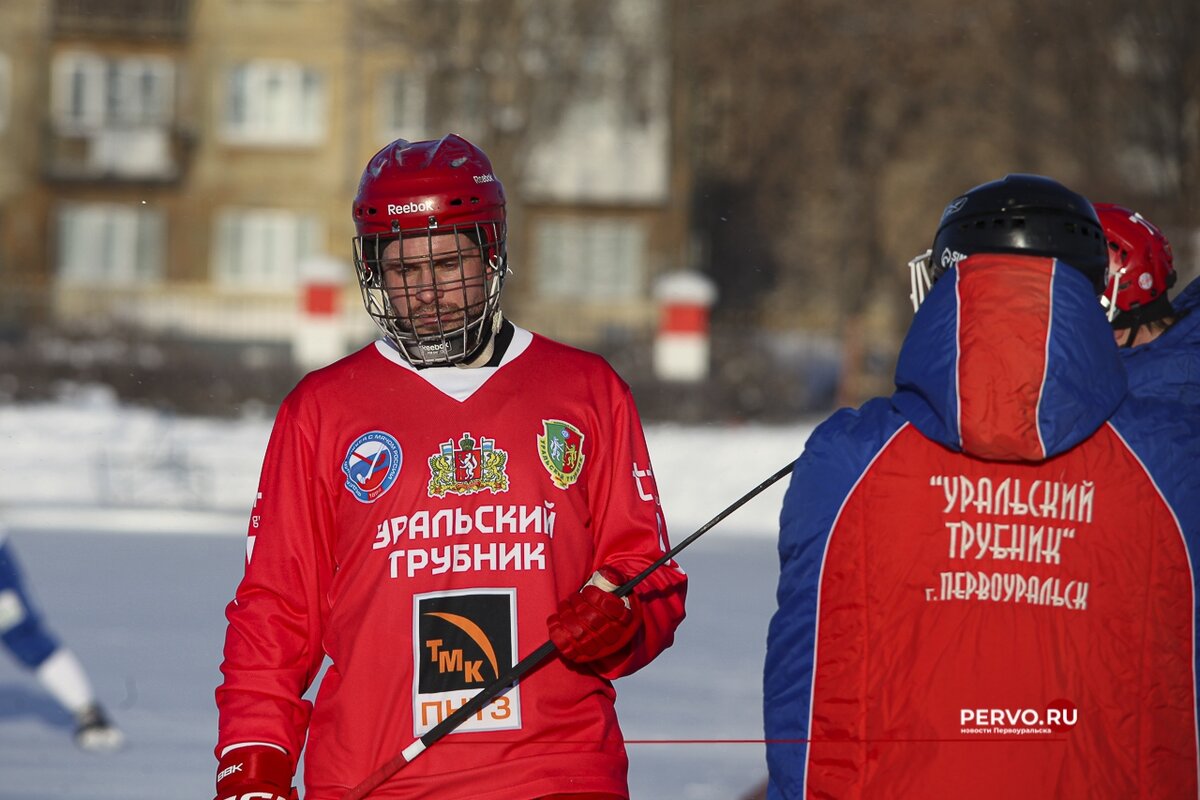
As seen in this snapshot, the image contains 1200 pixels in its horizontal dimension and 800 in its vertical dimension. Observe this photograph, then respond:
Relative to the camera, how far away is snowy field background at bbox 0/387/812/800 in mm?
5715

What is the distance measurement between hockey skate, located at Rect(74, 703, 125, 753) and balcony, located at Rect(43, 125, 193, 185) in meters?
23.8

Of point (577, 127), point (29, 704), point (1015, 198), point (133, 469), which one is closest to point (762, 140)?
point (577, 127)

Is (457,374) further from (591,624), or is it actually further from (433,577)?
(591,624)

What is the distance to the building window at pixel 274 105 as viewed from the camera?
28500 mm

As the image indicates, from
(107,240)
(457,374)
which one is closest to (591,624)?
(457,374)

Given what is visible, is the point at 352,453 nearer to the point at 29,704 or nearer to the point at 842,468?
the point at 842,468

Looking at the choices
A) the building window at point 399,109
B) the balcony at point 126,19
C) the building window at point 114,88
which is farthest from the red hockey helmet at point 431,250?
the building window at point 114,88

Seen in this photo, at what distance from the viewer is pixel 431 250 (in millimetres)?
2664

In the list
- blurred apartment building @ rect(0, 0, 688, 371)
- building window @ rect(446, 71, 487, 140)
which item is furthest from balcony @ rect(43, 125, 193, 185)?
building window @ rect(446, 71, 487, 140)

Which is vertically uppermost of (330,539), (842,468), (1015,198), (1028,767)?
(1015,198)

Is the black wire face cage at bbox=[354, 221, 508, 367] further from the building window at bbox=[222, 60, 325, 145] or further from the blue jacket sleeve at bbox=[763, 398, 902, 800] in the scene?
the building window at bbox=[222, 60, 325, 145]

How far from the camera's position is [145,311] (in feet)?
78.3

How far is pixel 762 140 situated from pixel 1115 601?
80.1 ft

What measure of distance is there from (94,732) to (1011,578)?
4.28 meters
